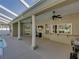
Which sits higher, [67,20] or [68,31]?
[67,20]

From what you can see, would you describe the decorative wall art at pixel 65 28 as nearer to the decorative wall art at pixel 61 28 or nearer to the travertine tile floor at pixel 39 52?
the decorative wall art at pixel 61 28

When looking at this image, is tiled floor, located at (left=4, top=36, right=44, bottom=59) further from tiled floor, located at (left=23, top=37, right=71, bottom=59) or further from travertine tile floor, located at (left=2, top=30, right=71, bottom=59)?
tiled floor, located at (left=23, top=37, right=71, bottom=59)

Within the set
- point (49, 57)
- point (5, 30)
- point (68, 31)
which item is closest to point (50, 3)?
point (49, 57)

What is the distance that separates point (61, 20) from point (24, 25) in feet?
41.5

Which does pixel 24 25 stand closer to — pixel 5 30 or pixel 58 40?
pixel 5 30

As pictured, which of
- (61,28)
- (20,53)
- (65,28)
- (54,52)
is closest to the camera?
(20,53)

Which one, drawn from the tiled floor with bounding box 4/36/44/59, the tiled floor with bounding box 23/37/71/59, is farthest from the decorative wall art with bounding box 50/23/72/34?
the tiled floor with bounding box 4/36/44/59

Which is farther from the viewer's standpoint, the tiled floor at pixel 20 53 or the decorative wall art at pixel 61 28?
the decorative wall art at pixel 61 28

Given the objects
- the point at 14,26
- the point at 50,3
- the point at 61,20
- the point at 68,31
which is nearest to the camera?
the point at 50,3

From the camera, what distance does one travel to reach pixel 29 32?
23.9 m

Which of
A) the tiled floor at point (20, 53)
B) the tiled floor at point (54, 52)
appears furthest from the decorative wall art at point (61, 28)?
the tiled floor at point (20, 53)

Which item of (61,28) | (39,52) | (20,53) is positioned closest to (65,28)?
(61,28)

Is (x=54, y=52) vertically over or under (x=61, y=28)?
under

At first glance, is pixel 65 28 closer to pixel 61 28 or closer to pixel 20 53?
pixel 61 28
